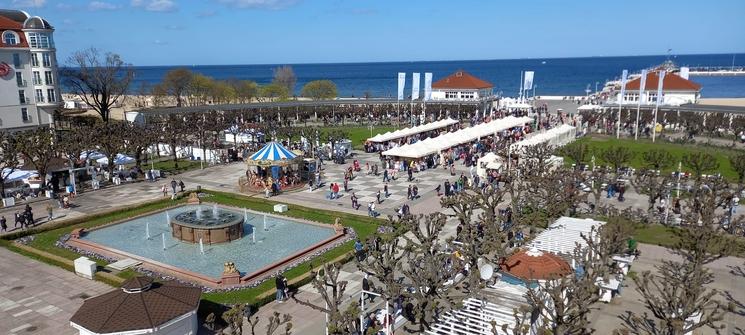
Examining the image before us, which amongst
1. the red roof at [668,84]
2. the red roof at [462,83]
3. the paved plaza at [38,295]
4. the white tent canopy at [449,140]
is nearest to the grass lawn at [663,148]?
the white tent canopy at [449,140]

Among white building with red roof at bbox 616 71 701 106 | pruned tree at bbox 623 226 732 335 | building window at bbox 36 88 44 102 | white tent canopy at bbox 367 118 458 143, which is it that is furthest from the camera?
white building with red roof at bbox 616 71 701 106

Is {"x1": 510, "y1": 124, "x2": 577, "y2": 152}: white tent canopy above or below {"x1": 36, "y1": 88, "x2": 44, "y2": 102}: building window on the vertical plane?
below

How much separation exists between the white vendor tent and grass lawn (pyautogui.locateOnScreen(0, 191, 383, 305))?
791 centimetres

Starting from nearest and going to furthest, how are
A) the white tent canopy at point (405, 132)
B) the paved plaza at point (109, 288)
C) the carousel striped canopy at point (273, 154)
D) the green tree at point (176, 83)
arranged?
the paved plaza at point (109, 288)
the carousel striped canopy at point (273, 154)
the white tent canopy at point (405, 132)
the green tree at point (176, 83)

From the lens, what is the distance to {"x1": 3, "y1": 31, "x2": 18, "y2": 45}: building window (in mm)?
52188

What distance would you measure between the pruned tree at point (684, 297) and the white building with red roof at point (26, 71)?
5801cm

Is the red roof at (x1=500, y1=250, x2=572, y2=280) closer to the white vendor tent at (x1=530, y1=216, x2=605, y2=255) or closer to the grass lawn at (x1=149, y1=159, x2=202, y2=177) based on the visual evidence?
the white vendor tent at (x1=530, y1=216, x2=605, y2=255)

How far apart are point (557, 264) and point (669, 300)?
411 centimetres

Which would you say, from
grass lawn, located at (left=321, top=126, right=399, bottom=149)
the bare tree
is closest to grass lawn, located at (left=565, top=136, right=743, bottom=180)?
grass lawn, located at (left=321, top=126, right=399, bottom=149)

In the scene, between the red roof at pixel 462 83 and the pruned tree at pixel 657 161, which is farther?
the red roof at pixel 462 83

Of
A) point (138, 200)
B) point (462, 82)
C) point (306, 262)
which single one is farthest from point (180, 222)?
point (462, 82)

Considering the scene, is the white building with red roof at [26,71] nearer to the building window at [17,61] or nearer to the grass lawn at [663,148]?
the building window at [17,61]

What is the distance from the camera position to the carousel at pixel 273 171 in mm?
34344

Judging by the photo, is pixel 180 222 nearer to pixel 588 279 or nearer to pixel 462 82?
pixel 588 279
